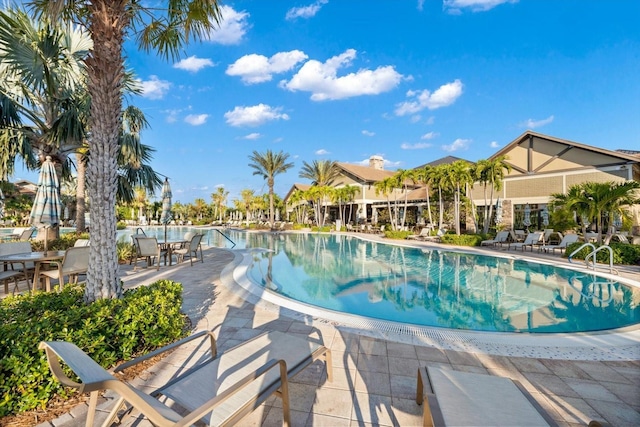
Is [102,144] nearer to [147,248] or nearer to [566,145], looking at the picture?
[147,248]

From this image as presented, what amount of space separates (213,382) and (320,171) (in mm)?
31463

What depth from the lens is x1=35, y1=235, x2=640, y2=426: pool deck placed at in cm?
241

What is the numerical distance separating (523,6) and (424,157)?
69.8 ft

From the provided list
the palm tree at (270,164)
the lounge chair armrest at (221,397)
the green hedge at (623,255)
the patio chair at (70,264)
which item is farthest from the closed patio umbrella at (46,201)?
the palm tree at (270,164)

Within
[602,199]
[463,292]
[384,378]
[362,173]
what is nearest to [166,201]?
[384,378]

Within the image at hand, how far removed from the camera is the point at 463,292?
7777mm

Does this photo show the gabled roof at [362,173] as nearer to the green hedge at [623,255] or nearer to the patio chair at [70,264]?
the green hedge at [623,255]

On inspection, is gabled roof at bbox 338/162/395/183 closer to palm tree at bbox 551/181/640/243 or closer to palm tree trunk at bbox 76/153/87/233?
palm tree at bbox 551/181/640/243

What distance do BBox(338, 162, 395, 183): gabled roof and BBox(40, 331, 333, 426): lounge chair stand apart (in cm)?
2903

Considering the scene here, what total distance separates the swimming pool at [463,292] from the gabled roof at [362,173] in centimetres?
1982

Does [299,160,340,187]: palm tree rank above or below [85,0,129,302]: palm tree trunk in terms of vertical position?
above

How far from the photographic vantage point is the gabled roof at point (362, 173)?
31375 millimetres

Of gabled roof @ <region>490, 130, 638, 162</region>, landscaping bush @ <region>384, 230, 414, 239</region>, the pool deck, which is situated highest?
gabled roof @ <region>490, 130, 638, 162</region>

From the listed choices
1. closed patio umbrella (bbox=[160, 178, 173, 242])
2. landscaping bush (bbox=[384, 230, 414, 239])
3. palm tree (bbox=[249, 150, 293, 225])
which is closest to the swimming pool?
closed patio umbrella (bbox=[160, 178, 173, 242])
